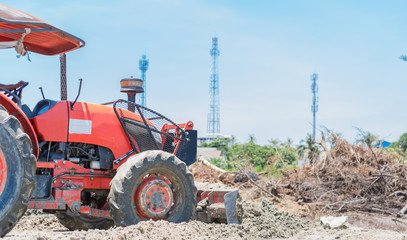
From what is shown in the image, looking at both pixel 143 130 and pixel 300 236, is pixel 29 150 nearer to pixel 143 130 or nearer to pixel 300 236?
pixel 143 130

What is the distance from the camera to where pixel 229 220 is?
7.66 m

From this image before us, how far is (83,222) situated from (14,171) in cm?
245

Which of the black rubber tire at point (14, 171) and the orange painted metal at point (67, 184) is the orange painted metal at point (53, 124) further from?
the black rubber tire at point (14, 171)

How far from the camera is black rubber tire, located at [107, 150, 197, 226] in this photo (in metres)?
6.30

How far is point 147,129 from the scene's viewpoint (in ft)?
24.8

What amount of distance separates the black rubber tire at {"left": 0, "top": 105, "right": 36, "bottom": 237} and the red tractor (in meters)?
0.37

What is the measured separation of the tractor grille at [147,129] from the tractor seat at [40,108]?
2.96 feet

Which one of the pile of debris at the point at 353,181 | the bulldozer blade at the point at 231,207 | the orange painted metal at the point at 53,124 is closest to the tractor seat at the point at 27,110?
the orange painted metal at the point at 53,124

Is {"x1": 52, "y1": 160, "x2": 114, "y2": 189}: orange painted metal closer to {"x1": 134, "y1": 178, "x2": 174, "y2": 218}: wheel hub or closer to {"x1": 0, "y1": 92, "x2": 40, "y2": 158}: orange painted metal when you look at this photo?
{"x1": 0, "y1": 92, "x2": 40, "y2": 158}: orange painted metal

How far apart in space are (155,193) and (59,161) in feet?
4.20

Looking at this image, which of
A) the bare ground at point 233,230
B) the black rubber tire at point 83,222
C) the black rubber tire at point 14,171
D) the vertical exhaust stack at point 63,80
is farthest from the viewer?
the black rubber tire at point 83,222

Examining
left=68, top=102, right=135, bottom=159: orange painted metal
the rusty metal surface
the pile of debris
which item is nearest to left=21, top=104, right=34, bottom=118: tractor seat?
left=68, top=102, right=135, bottom=159: orange painted metal

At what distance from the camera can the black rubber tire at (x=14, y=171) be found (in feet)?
16.5

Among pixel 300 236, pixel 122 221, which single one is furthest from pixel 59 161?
pixel 300 236
